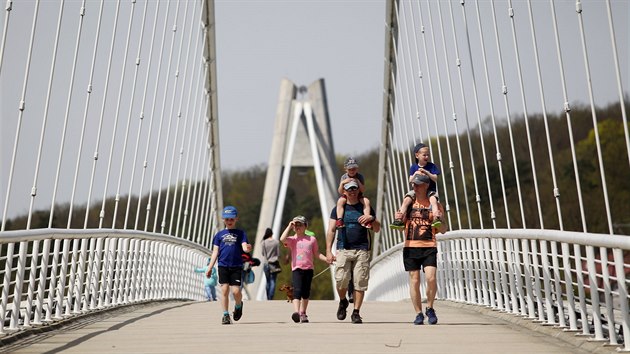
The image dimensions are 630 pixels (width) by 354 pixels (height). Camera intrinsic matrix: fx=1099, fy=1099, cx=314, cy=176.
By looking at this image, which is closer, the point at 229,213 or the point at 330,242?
the point at 330,242

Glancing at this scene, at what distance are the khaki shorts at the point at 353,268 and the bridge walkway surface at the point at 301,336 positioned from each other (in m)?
0.34

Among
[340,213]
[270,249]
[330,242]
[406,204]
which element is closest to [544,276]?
[406,204]

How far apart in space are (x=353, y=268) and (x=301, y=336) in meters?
1.73

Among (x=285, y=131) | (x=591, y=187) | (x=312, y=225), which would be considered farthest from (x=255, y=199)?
(x=285, y=131)

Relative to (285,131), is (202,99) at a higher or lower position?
lower

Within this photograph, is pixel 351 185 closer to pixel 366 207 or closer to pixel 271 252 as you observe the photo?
pixel 366 207

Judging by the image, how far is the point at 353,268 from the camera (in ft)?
31.2

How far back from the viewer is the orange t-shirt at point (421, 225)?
351 inches

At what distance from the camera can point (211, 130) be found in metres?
31.3

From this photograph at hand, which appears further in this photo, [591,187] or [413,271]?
[591,187]

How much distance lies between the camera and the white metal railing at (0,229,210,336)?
748cm

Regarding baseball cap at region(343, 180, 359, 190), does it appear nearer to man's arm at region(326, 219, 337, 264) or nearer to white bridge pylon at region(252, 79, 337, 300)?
man's arm at region(326, 219, 337, 264)

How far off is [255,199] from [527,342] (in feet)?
319

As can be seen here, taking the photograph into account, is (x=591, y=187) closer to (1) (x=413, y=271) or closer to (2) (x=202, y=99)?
(2) (x=202, y=99)
